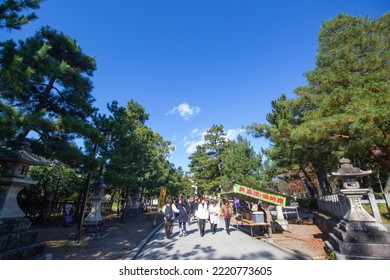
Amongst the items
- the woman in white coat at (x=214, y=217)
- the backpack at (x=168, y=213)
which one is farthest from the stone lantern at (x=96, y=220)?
the woman in white coat at (x=214, y=217)

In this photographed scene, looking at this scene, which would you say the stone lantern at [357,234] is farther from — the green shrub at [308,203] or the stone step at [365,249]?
the green shrub at [308,203]

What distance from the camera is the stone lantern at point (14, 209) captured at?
4.72 meters

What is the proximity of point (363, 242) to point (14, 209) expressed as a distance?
9.56m

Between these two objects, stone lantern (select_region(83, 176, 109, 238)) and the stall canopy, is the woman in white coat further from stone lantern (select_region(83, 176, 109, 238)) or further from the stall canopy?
stone lantern (select_region(83, 176, 109, 238))

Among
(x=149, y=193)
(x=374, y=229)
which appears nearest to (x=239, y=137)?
(x=149, y=193)

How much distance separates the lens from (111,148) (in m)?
12.7

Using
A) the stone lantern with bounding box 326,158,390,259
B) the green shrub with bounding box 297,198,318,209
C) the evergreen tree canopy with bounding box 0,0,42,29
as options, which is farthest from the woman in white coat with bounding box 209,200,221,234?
the green shrub with bounding box 297,198,318,209

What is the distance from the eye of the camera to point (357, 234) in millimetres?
4914

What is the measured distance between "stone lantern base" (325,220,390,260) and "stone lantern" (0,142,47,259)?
27.1ft

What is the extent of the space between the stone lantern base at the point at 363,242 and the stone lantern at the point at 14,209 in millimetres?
8264

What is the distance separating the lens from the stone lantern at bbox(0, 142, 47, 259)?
472cm

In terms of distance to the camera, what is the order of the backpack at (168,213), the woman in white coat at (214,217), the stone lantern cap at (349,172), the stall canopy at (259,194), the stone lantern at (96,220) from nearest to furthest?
the stone lantern cap at (349,172) → the backpack at (168,213) → the stone lantern at (96,220) → the stall canopy at (259,194) → the woman in white coat at (214,217)

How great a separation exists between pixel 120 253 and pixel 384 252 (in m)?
7.76

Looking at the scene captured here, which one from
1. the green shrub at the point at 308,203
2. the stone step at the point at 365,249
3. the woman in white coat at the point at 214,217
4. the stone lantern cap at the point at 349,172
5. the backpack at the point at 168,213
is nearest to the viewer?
the stone step at the point at 365,249
